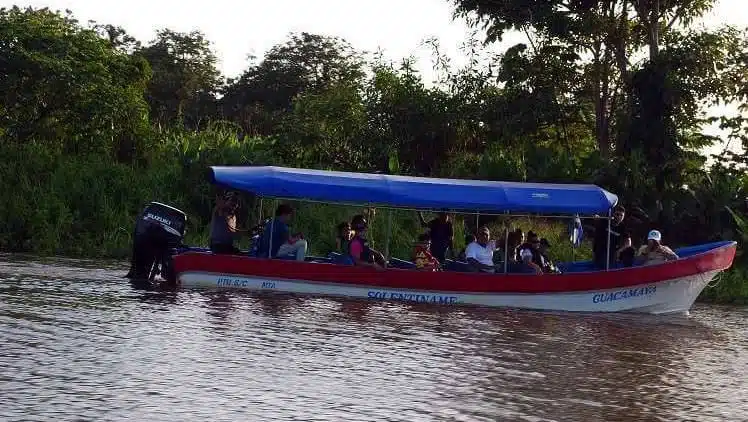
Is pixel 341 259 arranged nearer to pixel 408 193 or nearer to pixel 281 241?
pixel 281 241

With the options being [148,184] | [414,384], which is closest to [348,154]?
[148,184]

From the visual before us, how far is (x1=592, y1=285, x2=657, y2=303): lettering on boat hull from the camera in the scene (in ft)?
57.7

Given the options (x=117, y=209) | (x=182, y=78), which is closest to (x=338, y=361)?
(x=117, y=209)

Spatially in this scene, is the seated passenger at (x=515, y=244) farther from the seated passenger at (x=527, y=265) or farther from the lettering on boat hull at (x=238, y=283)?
the lettering on boat hull at (x=238, y=283)

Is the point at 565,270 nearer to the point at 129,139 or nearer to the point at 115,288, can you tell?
the point at 115,288

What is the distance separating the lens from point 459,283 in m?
17.5

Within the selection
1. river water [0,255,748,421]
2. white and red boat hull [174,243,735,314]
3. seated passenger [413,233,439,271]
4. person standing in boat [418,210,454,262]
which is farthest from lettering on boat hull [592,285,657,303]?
person standing in boat [418,210,454,262]

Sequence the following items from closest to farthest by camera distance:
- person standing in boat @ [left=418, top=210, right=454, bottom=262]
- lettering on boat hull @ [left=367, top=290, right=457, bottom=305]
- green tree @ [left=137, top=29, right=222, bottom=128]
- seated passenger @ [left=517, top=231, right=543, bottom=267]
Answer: lettering on boat hull @ [left=367, top=290, right=457, bottom=305], seated passenger @ [left=517, top=231, right=543, bottom=267], person standing in boat @ [left=418, top=210, right=454, bottom=262], green tree @ [left=137, top=29, right=222, bottom=128]

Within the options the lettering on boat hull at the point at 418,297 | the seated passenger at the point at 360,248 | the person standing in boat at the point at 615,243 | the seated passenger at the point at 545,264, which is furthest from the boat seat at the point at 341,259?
the person standing in boat at the point at 615,243

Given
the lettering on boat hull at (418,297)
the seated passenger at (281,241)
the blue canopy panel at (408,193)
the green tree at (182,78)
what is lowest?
the lettering on boat hull at (418,297)

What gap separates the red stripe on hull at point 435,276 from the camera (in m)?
17.4

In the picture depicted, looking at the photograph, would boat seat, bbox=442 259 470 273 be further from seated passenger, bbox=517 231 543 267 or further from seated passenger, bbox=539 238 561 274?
seated passenger, bbox=539 238 561 274

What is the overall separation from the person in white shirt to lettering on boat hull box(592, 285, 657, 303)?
1.66 meters

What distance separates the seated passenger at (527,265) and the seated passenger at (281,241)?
333cm
